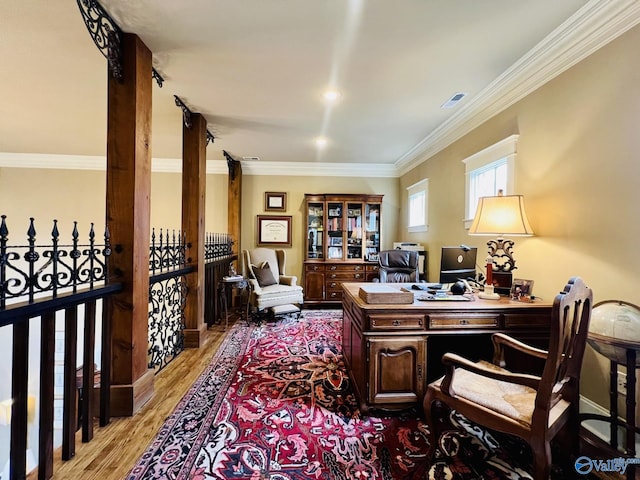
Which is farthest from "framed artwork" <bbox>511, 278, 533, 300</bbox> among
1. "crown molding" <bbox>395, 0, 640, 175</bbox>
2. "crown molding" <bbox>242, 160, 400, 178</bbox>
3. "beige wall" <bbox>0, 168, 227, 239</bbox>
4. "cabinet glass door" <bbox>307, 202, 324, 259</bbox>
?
"beige wall" <bbox>0, 168, 227, 239</bbox>

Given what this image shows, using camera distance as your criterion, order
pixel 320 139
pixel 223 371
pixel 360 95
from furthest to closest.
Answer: pixel 320 139
pixel 360 95
pixel 223 371

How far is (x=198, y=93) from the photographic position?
278cm

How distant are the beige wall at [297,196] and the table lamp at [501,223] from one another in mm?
3079

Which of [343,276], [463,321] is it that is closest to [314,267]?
[343,276]

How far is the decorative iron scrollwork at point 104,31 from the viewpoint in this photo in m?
1.70

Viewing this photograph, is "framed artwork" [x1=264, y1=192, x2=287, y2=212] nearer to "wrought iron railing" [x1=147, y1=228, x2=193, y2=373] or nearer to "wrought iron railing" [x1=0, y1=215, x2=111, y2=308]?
"wrought iron railing" [x1=147, y1=228, x2=193, y2=373]

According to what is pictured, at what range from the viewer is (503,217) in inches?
82.7

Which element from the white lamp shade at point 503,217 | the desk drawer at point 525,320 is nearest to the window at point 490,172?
the white lamp shade at point 503,217

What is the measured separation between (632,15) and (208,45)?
2528 millimetres

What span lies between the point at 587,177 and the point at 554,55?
895 millimetres

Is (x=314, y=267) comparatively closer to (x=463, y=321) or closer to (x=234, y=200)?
(x=234, y=200)

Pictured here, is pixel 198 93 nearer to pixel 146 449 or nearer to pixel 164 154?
pixel 164 154

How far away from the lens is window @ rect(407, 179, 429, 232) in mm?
4414

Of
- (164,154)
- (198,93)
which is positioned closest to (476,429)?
(198,93)
